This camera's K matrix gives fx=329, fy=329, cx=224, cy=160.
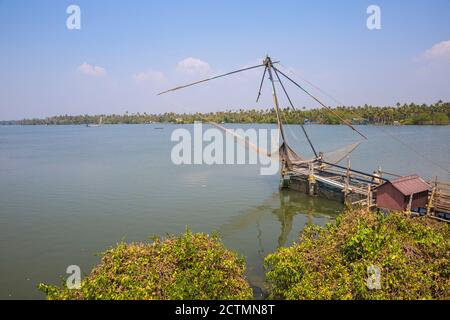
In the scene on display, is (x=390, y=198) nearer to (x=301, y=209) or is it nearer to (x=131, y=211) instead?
(x=301, y=209)

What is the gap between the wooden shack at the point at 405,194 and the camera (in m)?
12.9

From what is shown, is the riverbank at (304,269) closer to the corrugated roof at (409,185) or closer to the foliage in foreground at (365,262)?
the foliage in foreground at (365,262)

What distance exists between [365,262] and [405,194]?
26.3ft

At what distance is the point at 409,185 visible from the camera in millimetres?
13148

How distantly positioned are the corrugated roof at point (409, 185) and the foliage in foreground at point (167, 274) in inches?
352

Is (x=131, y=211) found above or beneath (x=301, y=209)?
beneath

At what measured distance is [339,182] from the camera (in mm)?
18109

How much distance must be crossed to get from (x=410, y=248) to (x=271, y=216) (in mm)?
10517

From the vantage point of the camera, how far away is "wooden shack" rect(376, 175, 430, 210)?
12.9m

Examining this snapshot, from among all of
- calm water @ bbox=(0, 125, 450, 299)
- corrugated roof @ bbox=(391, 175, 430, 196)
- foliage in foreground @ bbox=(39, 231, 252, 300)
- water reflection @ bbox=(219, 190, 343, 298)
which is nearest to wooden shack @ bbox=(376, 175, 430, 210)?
corrugated roof @ bbox=(391, 175, 430, 196)

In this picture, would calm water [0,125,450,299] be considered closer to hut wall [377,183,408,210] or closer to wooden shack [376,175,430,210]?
hut wall [377,183,408,210]

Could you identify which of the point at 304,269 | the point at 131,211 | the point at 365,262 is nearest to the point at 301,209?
the point at 131,211
